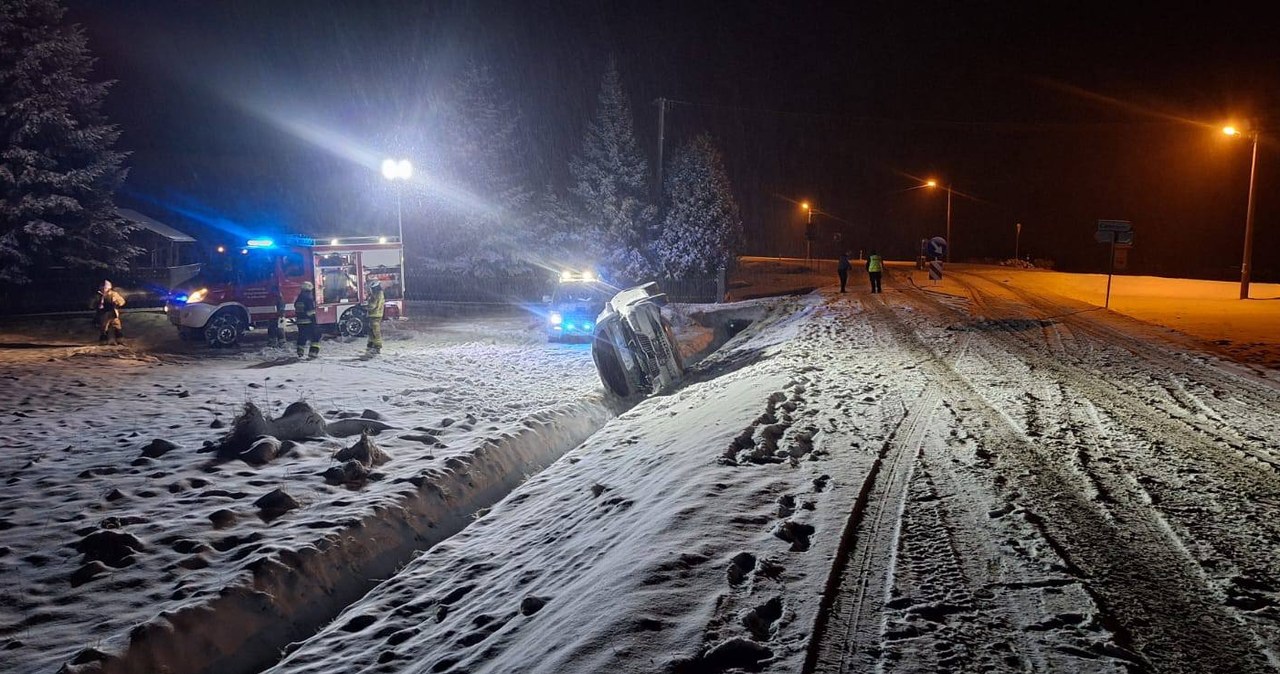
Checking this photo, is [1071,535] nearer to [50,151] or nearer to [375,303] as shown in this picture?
[375,303]

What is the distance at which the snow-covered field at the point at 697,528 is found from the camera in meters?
4.48

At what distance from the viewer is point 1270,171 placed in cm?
10944

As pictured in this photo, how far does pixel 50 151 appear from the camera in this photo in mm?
28234

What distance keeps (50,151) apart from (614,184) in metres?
22.3

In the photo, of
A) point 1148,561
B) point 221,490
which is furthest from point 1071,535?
point 221,490

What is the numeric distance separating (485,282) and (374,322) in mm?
16848

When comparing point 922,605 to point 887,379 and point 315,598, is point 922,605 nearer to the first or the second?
point 315,598

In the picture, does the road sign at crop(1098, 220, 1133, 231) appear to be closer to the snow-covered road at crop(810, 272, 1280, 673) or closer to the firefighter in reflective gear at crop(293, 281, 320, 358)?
the snow-covered road at crop(810, 272, 1280, 673)

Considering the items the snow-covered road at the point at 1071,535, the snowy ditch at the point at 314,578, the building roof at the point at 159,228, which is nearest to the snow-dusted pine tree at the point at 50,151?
the building roof at the point at 159,228

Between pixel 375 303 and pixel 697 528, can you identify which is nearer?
pixel 697 528

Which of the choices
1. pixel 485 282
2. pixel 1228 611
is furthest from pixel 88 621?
pixel 485 282

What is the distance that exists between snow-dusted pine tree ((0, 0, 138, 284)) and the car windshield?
61.6ft

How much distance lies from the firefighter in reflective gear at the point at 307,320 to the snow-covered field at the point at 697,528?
195 inches

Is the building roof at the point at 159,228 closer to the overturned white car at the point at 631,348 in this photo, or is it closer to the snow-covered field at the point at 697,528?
the snow-covered field at the point at 697,528
